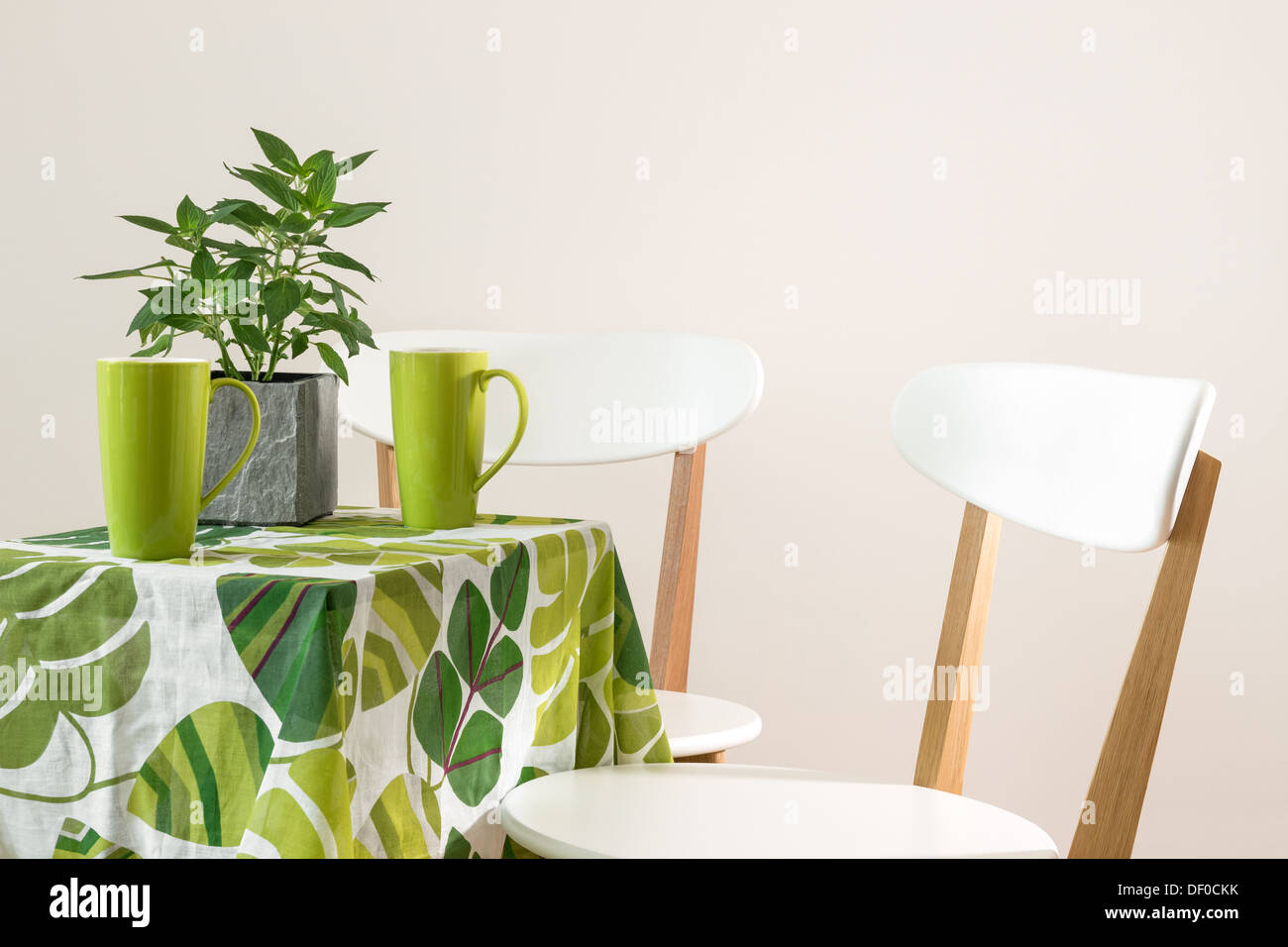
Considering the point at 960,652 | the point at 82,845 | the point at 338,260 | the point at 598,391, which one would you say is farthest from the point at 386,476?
the point at 82,845

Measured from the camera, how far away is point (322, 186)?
96 cm

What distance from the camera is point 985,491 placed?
1240mm

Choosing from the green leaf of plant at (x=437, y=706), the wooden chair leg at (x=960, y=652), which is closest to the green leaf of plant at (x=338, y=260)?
the green leaf of plant at (x=437, y=706)

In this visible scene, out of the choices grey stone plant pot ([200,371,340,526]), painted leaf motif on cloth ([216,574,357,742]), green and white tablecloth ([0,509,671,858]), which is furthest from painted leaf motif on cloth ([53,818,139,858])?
grey stone plant pot ([200,371,340,526])

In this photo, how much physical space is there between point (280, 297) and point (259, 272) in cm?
5

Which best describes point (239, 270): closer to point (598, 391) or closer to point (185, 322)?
point (185, 322)

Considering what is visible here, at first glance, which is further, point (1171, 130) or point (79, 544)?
point (1171, 130)

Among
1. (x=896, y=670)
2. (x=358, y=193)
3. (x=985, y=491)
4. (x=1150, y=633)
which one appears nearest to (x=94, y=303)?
(x=358, y=193)

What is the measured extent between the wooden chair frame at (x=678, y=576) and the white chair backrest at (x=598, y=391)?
0.15ft

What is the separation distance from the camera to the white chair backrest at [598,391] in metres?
1.59

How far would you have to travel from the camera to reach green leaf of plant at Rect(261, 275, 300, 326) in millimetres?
925

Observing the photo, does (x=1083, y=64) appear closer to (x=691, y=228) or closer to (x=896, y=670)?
(x=691, y=228)

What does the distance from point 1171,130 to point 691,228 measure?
841 millimetres

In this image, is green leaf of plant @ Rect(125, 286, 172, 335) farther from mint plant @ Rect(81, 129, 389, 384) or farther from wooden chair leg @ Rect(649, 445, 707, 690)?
wooden chair leg @ Rect(649, 445, 707, 690)
